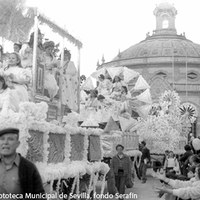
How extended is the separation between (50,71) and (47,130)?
140 inches

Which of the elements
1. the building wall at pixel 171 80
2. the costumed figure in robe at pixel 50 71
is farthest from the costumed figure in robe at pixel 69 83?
the building wall at pixel 171 80

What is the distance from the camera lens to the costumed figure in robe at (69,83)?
1134 cm

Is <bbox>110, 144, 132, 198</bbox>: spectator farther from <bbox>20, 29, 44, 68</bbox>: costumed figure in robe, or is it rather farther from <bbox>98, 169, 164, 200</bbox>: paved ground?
<bbox>20, 29, 44, 68</bbox>: costumed figure in robe

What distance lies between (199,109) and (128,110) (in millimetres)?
36436

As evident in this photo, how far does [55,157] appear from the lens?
25.2 feet

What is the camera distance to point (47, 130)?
719 centimetres

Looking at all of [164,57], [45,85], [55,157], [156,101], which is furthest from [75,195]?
[164,57]

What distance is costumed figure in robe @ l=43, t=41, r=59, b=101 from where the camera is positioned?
401 inches

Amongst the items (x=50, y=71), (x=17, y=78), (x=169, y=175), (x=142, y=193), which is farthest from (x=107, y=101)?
(x=169, y=175)

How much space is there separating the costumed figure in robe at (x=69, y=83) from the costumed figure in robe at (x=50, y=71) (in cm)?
79

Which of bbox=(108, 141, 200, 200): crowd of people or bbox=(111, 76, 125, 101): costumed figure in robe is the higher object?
bbox=(111, 76, 125, 101): costumed figure in robe

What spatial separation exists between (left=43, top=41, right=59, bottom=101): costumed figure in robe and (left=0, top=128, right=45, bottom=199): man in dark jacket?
6.49 meters

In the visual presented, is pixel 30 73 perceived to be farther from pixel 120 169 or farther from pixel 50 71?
pixel 120 169

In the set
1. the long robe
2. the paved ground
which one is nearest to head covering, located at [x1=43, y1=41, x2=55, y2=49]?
the long robe
